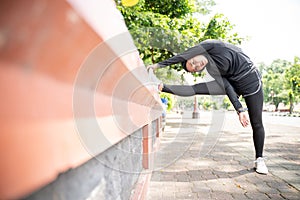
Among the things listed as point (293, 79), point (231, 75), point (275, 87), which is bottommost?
point (231, 75)

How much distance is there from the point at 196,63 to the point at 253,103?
0.93 metres

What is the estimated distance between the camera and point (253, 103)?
3.35 metres

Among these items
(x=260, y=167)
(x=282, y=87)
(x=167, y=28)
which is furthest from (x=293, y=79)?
(x=260, y=167)

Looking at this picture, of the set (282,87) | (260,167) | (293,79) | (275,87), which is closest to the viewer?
(260,167)

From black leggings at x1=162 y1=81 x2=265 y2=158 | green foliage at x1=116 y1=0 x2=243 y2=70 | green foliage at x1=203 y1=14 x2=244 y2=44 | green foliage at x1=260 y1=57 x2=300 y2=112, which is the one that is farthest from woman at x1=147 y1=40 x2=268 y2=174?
green foliage at x1=260 y1=57 x2=300 y2=112

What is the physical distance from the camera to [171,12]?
11781mm

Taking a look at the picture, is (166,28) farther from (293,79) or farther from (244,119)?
(293,79)

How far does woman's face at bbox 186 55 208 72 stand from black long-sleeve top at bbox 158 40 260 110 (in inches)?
1.7

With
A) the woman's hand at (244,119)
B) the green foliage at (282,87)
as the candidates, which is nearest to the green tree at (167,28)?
the woman's hand at (244,119)

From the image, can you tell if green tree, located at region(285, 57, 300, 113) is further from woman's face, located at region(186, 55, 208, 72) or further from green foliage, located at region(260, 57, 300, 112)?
woman's face, located at region(186, 55, 208, 72)

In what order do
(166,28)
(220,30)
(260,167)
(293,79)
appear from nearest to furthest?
1. (260,167)
2. (166,28)
3. (220,30)
4. (293,79)

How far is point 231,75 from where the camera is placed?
10.7ft

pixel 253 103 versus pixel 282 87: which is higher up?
pixel 282 87

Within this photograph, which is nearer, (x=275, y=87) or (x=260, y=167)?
(x=260, y=167)
